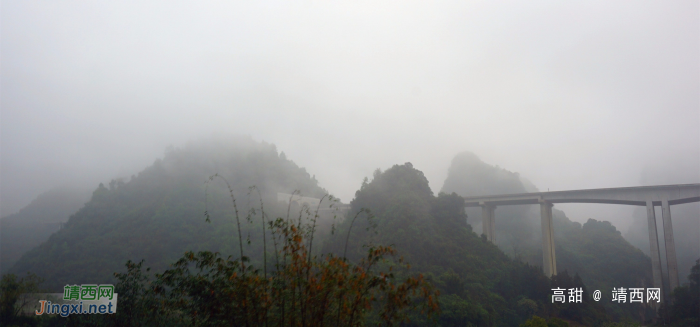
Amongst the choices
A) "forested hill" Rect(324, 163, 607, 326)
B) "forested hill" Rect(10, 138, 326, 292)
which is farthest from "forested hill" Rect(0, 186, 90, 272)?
"forested hill" Rect(324, 163, 607, 326)

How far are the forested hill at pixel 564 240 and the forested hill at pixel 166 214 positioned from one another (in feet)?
98.5

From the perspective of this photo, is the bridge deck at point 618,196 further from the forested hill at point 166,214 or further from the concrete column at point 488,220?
the forested hill at point 166,214

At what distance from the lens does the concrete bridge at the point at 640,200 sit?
2545cm

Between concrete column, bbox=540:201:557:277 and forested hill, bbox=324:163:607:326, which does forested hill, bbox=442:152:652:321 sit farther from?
forested hill, bbox=324:163:607:326

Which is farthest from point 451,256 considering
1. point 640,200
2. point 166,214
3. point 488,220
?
point 166,214

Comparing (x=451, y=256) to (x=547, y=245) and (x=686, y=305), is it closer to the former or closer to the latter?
(x=547, y=245)

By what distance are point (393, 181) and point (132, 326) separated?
28.8m

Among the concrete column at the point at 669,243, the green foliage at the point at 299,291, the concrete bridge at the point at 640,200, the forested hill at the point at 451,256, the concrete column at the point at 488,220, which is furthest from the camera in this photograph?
the concrete column at the point at 488,220

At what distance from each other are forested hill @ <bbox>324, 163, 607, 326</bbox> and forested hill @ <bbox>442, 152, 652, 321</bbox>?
24.3ft

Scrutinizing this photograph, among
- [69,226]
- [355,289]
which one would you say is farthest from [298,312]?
[69,226]

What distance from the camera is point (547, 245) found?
30.8m

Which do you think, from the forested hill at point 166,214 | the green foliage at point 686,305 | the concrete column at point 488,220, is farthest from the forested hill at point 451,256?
the forested hill at point 166,214

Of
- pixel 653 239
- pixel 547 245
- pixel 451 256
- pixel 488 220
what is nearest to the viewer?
pixel 451 256

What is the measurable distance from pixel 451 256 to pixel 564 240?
34.6 m
